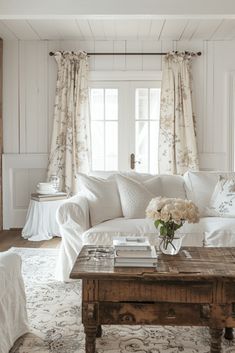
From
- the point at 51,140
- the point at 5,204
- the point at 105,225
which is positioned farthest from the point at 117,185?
the point at 5,204

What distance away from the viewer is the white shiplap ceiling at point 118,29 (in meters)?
5.09

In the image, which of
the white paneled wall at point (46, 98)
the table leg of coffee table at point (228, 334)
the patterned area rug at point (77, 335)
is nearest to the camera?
the patterned area rug at point (77, 335)

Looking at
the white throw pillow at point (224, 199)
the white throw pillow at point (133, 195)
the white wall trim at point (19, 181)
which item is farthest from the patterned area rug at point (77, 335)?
the white wall trim at point (19, 181)

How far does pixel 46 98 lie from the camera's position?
5.91 m

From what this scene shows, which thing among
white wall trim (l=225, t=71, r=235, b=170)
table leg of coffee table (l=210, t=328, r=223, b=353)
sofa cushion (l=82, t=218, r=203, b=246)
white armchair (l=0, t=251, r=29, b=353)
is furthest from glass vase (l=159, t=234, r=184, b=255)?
white wall trim (l=225, t=71, r=235, b=170)

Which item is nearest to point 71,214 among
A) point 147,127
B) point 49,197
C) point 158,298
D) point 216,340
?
point 158,298

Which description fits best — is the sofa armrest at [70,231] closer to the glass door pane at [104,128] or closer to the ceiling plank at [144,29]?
the glass door pane at [104,128]

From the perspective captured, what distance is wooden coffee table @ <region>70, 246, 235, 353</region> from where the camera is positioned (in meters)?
2.04

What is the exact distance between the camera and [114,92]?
19.3 ft

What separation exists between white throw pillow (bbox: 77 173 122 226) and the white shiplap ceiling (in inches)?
88.4

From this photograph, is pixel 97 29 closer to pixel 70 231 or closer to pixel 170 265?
pixel 70 231

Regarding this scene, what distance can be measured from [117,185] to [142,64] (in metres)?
2.51

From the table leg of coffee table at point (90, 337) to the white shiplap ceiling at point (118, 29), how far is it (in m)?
3.98

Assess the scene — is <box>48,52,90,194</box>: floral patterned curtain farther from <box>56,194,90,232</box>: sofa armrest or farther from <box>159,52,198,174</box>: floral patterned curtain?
<box>56,194,90,232</box>: sofa armrest
